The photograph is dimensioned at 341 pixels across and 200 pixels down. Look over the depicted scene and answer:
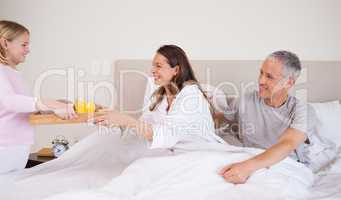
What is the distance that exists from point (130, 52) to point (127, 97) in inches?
13.7

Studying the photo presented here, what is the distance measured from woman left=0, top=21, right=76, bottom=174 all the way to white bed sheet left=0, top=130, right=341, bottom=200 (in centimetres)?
9

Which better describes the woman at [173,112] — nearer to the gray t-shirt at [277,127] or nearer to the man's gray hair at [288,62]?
the gray t-shirt at [277,127]

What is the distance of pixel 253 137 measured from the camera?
1.99 metres

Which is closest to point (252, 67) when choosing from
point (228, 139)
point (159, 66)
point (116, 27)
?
point (228, 139)

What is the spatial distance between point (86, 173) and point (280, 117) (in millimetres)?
967

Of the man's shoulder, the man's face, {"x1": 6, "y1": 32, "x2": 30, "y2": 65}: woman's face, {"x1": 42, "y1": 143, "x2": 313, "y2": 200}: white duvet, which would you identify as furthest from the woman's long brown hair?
{"x1": 6, "y1": 32, "x2": 30, "y2": 65}: woman's face

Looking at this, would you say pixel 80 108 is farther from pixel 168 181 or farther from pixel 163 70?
pixel 168 181

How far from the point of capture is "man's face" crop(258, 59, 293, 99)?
1805 mm

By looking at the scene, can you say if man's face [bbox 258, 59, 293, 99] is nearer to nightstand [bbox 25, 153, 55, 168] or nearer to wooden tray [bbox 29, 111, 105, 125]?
wooden tray [bbox 29, 111, 105, 125]

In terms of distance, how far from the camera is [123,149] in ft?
6.72

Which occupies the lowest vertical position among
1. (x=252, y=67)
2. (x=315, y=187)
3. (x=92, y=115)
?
(x=315, y=187)

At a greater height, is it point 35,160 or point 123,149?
point 123,149

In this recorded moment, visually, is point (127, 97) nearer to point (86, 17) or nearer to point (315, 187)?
point (86, 17)

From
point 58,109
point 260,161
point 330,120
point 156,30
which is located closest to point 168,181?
point 260,161
